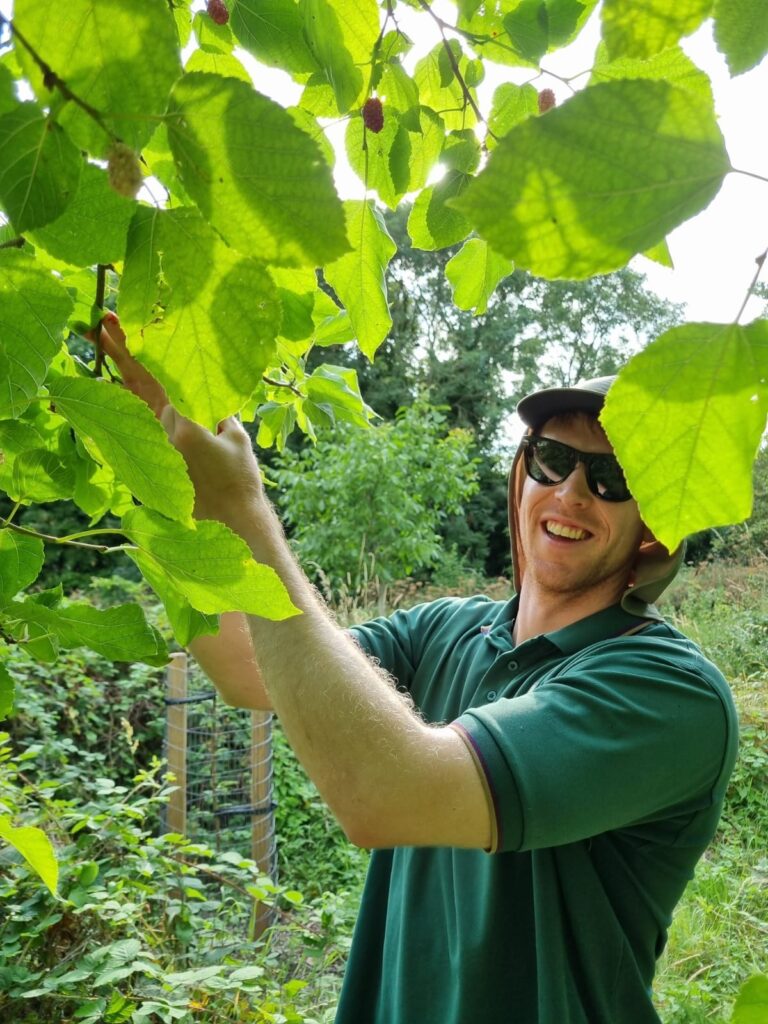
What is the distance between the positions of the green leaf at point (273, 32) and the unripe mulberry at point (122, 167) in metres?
0.31

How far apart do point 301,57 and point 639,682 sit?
3.24ft

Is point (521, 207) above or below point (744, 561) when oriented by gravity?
below

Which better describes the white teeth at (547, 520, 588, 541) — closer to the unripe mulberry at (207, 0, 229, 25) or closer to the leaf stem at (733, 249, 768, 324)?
the unripe mulberry at (207, 0, 229, 25)

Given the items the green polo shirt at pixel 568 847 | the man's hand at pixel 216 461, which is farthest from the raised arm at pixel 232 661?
the man's hand at pixel 216 461

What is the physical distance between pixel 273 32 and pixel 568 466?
52.6 inches

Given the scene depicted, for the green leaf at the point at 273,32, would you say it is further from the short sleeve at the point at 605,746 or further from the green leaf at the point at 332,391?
the short sleeve at the point at 605,746

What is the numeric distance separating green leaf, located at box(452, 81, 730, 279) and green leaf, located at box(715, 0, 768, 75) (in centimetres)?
13

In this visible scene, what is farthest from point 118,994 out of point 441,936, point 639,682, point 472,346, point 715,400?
point 472,346

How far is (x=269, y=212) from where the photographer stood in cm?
34

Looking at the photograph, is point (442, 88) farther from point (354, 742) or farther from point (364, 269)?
point (354, 742)

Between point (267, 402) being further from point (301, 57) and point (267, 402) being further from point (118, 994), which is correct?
point (118, 994)

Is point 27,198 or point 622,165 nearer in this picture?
point 622,165

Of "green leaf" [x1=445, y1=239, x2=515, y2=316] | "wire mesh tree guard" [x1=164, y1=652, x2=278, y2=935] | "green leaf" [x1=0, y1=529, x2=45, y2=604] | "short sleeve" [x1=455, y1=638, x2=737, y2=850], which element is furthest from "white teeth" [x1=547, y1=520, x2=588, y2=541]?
"wire mesh tree guard" [x1=164, y1=652, x2=278, y2=935]

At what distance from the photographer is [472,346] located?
56.3ft
